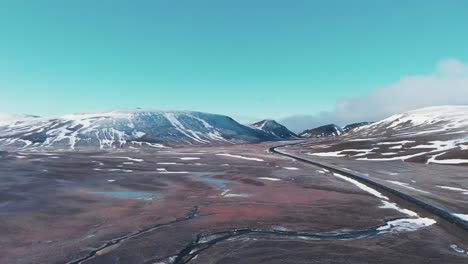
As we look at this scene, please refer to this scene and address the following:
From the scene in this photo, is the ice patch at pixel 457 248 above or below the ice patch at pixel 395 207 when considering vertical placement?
below

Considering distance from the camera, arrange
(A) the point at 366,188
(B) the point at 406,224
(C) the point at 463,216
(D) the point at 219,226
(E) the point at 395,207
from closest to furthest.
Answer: (D) the point at 219,226, (B) the point at 406,224, (C) the point at 463,216, (E) the point at 395,207, (A) the point at 366,188

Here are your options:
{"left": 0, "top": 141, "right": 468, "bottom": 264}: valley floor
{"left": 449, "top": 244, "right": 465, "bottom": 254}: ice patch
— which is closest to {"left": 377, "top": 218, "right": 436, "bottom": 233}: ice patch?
{"left": 0, "top": 141, "right": 468, "bottom": 264}: valley floor

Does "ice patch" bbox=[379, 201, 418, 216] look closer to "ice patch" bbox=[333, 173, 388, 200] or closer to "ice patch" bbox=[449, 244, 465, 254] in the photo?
"ice patch" bbox=[333, 173, 388, 200]

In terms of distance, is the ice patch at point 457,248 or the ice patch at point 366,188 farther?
the ice patch at point 366,188

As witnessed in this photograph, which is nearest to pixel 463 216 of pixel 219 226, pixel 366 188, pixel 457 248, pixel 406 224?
pixel 406 224

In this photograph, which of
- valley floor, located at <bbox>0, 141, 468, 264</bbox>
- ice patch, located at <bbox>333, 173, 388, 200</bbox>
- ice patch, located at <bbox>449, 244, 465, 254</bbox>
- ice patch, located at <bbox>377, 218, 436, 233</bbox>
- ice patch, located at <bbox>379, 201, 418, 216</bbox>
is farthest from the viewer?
ice patch, located at <bbox>333, 173, 388, 200</bbox>

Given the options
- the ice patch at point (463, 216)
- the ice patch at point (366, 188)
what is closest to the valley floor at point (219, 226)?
the ice patch at point (366, 188)

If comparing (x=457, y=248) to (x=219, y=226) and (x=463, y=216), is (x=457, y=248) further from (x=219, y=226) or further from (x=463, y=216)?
(x=219, y=226)

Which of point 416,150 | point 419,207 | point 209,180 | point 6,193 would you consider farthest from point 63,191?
point 416,150

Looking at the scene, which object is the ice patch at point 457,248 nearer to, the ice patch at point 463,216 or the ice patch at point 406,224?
the ice patch at point 406,224

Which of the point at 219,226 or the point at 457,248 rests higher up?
the point at 219,226

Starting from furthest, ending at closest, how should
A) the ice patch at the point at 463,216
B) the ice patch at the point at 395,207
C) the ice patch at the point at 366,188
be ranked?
the ice patch at the point at 366,188, the ice patch at the point at 395,207, the ice patch at the point at 463,216
